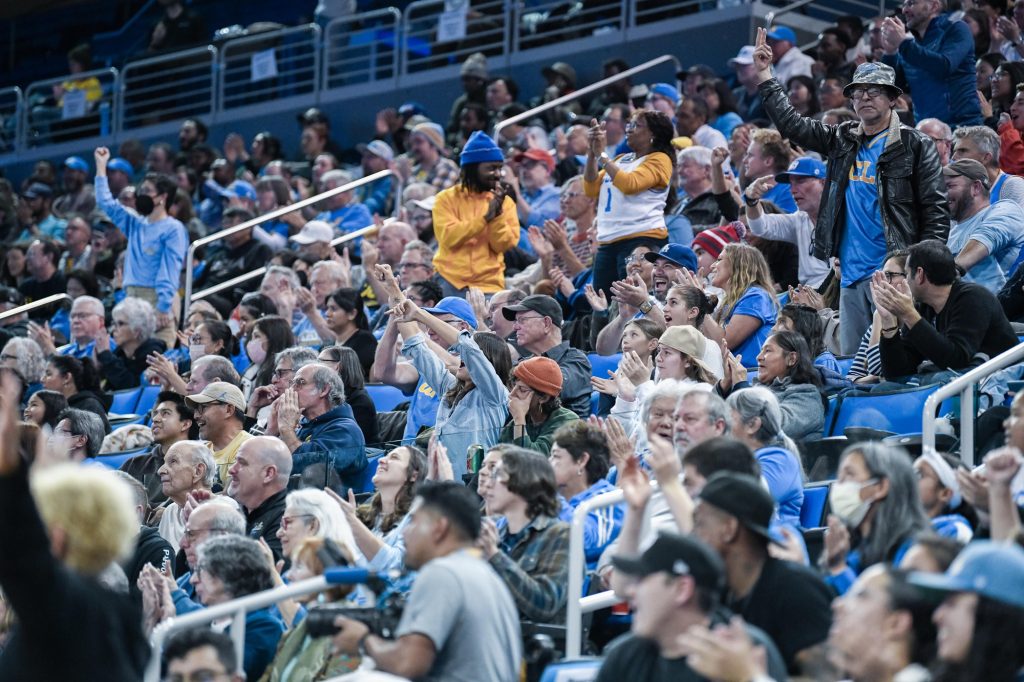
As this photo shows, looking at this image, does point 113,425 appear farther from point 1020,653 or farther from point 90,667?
point 1020,653

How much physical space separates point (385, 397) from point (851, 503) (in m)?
4.91

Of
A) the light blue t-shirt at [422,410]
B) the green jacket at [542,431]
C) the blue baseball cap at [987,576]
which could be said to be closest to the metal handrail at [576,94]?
the light blue t-shirt at [422,410]

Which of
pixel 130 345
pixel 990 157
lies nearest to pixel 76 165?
pixel 130 345

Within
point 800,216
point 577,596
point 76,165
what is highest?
point 577,596

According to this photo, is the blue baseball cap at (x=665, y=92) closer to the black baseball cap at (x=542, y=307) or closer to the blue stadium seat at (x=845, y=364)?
the black baseball cap at (x=542, y=307)

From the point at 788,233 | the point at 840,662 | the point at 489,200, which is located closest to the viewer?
the point at 840,662

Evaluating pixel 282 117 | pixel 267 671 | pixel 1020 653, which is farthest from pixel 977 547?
pixel 282 117

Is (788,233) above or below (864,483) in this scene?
below

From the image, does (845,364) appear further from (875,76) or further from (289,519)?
(289,519)

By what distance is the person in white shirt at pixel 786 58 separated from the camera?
44.9 ft

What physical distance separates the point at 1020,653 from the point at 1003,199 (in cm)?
571

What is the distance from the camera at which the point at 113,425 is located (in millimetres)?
10781

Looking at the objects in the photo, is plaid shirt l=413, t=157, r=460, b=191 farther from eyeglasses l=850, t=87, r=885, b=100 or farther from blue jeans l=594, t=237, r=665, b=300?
eyeglasses l=850, t=87, r=885, b=100

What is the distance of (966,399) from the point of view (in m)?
6.59
